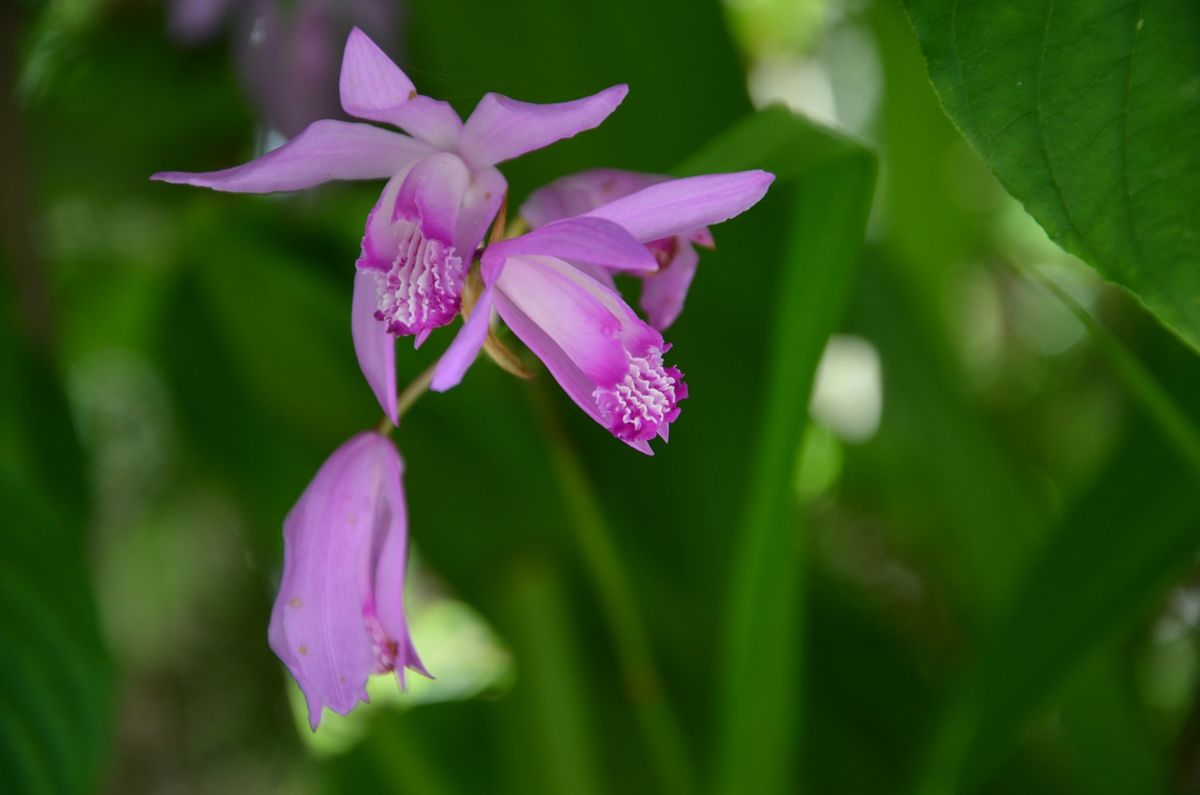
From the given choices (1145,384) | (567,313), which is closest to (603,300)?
(567,313)

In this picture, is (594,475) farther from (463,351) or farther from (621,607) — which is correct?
(463,351)

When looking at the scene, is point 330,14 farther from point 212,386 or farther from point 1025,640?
point 1025,640

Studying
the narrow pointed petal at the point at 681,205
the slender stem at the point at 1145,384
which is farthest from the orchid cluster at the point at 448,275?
the slender stem at the point at 1145,384

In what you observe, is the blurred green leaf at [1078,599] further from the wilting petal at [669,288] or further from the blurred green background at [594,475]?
the wilting petal at [669,288]

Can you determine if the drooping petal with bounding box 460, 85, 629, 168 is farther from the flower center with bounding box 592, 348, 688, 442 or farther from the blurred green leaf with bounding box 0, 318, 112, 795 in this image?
the blurred green leaf with bounding box 0, 318, 112, 795

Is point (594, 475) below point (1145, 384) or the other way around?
below

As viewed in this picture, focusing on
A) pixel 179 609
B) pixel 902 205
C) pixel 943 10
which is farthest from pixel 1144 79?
pixel 179 609
